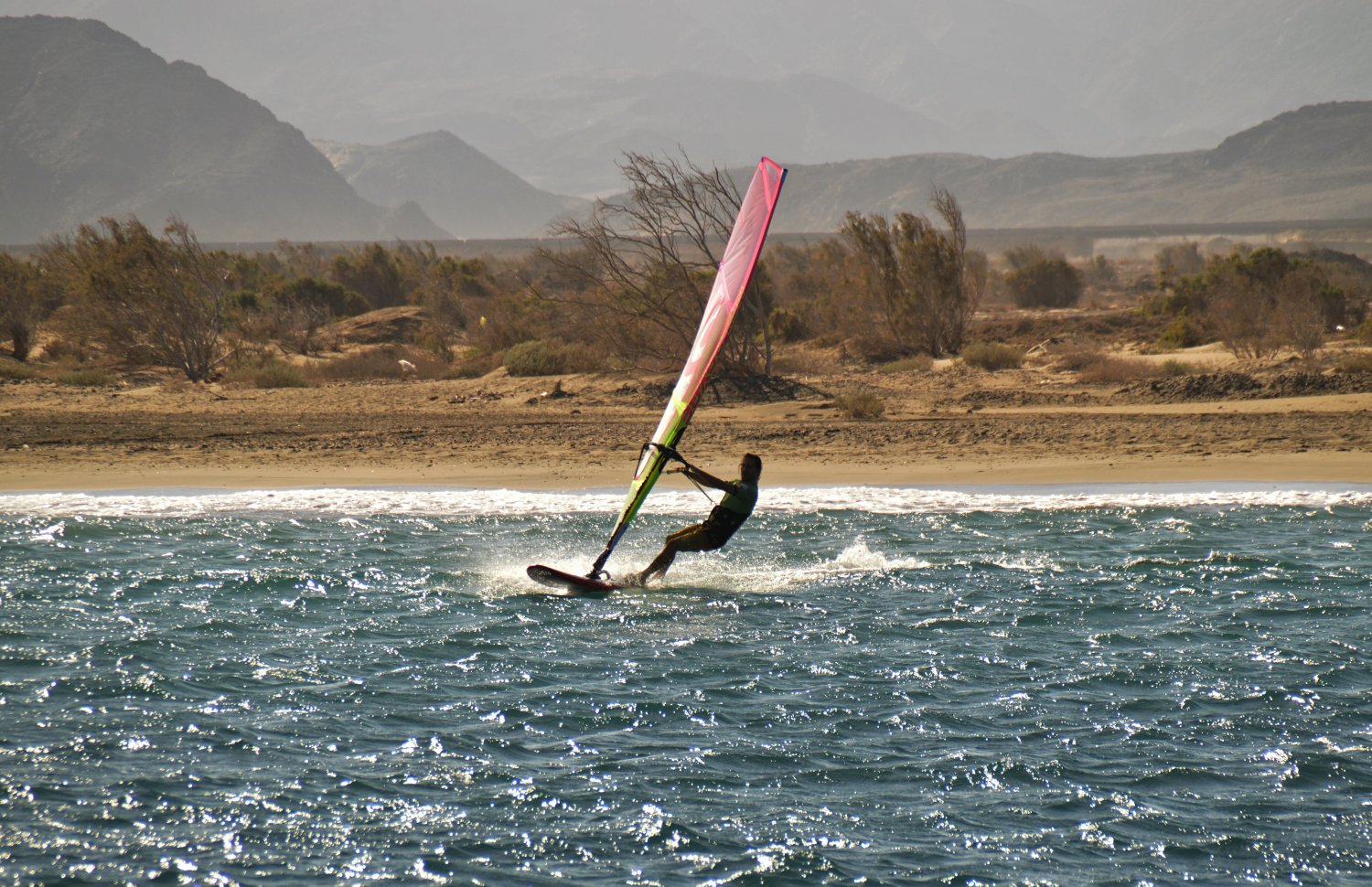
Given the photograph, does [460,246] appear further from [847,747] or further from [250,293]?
[847,747]

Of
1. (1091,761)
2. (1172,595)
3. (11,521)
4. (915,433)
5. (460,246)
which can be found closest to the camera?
(1091,761)

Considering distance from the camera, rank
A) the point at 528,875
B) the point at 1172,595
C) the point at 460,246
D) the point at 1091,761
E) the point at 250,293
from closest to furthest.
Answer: the point at 528,875 < the point at 1091,761 < the point at 1172,595 < the point at 250,293 < the point at 460,246

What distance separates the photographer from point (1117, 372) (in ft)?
75.9

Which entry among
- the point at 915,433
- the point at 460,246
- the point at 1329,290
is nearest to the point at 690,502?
the point at 915,433

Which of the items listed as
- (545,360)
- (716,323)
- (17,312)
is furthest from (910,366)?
(17,312)

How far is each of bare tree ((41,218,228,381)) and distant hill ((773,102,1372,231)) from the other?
385 ft

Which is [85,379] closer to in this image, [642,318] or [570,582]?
[642,318]

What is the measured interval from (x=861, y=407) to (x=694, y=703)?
12114mm

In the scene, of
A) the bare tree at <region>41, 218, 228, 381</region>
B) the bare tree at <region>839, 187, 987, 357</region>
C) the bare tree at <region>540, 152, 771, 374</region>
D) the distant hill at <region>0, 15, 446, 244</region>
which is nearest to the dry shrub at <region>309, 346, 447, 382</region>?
the bare tree at <region>41, 218, 228, 381</region>

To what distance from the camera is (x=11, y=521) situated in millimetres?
13531

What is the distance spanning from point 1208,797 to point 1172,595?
4197 mm

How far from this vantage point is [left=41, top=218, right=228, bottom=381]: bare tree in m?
25.5

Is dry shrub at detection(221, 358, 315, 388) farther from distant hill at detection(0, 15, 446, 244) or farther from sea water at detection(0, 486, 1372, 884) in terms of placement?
distant hill at detection(0, 15, 446, 244)

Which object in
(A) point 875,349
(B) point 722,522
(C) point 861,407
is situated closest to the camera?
(B) point 722,522
